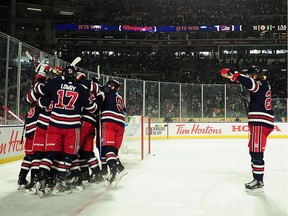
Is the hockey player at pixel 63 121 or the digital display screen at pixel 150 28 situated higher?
the digital display screen at pixel 150 28

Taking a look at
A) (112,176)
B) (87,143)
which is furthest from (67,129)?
(112,176)

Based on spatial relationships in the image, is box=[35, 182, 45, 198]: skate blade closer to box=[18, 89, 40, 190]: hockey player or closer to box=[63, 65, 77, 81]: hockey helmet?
box=[18, 89, 40, 190]: hockey player

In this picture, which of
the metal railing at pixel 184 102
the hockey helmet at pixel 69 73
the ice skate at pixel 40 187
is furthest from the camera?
the metal railing at pixel 184 102

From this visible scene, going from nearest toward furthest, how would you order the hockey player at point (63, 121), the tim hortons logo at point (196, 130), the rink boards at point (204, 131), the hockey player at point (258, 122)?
the hockey player at point (63, 121) → the hockey player at point (258, 122) → the rink boards at point (204, 131) → the tim hortons logo at point (196, 130)

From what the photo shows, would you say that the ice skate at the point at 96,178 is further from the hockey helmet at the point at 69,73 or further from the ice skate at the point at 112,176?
the hockey helmet at the point at 69,73

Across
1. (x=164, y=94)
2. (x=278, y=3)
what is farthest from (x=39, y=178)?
(x=278, y=3)

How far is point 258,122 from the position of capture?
3766mm

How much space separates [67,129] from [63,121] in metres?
0.10

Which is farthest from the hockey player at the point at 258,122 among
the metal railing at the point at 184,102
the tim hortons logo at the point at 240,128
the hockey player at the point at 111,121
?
the tim hortons logo at the point at 240,128

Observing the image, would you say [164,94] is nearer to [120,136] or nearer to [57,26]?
[120,136]

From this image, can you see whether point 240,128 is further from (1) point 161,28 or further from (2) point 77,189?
(1) point 161,28

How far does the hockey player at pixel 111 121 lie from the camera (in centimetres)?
398

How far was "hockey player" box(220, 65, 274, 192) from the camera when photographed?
3713mm

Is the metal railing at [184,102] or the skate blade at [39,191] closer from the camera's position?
the skate blade at [39,191]
